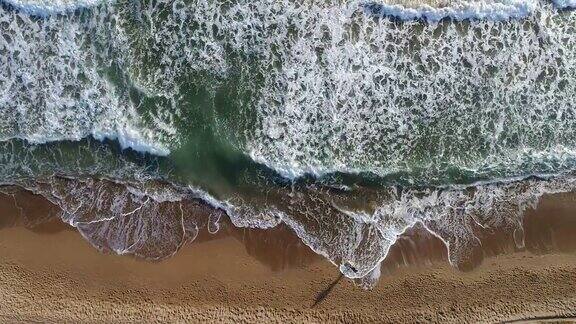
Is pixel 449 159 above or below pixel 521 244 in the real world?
above

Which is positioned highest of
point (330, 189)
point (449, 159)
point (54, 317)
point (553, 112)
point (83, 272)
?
point (553, 112)

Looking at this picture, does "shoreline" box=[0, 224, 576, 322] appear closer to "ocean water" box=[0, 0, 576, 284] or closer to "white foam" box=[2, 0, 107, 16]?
"ocean water" box=[0, 0, 576, 284]

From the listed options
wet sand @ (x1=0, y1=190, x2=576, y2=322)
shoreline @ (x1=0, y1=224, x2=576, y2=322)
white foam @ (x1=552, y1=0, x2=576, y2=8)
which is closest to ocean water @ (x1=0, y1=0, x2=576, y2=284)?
white foam @ (x1=552, y1=0, x2=576, y2=8)

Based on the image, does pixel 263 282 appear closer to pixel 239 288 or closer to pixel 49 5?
pixel 239 288

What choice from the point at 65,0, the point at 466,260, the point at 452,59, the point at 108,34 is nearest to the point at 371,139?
the point at 452,59

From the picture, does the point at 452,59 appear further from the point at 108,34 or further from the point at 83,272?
the point at 83,272

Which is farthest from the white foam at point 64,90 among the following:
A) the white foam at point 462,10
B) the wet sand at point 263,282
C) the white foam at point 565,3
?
the white foam at point 565,3
